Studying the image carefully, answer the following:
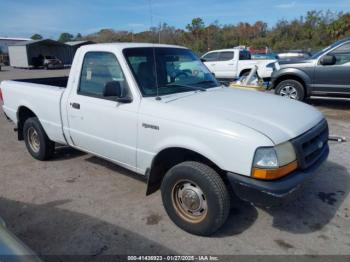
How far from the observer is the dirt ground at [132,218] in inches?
117

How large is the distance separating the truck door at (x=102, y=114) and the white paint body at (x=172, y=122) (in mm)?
12

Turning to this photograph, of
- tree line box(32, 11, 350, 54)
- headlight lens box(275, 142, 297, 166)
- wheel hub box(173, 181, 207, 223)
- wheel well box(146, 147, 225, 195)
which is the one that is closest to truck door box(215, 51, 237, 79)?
wheel well box(146, 147, 225, 195)

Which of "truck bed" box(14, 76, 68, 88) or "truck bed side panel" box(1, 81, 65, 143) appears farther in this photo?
"truck bed" box(14, 76, 68, 88)

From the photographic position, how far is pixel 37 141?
17.0ft

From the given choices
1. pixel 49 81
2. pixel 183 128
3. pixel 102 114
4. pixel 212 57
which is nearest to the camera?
pixel 183 128

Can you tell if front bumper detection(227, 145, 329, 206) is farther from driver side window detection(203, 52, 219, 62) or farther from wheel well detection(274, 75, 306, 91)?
driver side window detection(203, 52, 219, 62)

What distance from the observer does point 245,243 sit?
3000 mm

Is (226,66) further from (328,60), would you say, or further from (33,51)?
(33,51)

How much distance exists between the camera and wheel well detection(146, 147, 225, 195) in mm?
3115

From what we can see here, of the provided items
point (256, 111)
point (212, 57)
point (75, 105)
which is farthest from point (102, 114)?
point (212, 57)

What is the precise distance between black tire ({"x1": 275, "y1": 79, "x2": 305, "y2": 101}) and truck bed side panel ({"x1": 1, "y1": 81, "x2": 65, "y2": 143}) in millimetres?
6867

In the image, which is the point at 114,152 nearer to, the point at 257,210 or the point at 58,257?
the point at 58,257

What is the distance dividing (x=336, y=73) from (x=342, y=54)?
0.51 meters

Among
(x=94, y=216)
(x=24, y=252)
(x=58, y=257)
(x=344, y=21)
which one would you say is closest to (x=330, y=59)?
(x=94, y=216)
